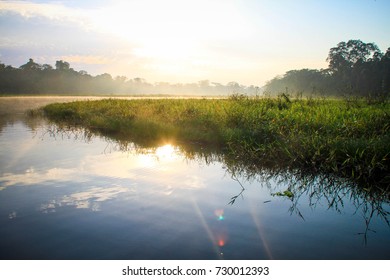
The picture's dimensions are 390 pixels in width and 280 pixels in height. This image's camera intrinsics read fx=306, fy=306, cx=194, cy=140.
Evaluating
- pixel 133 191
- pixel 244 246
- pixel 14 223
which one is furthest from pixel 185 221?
pixel 14 223

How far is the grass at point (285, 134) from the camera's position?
675 centimetres

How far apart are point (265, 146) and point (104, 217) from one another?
17.4 feet

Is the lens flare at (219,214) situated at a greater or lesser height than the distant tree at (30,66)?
lesser

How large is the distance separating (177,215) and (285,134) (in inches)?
228

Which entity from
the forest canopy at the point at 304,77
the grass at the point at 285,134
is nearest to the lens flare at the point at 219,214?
the grass at the point at 285,134

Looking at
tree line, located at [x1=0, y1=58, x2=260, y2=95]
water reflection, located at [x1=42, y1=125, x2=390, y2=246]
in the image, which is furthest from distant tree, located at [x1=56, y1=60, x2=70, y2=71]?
water reflection, located at [x1=42, y1=125, x2=390, y2=246]

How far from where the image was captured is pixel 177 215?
4871mm

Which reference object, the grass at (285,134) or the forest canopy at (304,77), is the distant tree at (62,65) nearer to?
the forest canopy at (304,77)

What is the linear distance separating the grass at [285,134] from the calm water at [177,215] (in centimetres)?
78

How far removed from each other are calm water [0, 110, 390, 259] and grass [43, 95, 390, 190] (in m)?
0.78

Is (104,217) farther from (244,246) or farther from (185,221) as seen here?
(244,246)

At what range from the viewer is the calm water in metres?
3.88

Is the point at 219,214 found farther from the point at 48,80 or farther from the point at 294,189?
the point at 48,80

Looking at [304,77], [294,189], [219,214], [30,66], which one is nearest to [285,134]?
[294,189]
